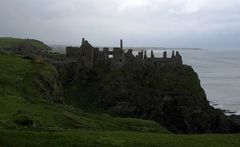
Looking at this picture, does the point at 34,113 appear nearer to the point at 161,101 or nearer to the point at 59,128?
the point at 59,128

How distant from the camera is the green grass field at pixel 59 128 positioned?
104ft

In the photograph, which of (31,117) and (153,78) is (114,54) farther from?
(31,117)

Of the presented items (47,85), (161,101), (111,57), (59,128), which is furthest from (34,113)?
(111,57)

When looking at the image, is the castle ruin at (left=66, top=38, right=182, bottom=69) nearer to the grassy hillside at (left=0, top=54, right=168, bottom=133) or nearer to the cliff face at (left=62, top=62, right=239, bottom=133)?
the cliff face at (left=62, top=62, right=239, bottom=133)

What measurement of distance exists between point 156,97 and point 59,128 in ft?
193

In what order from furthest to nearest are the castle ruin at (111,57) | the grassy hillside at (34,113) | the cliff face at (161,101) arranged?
the castle ruin at (111,57) → the cliff face at (161,101) → the grassy hillside at (34,113)

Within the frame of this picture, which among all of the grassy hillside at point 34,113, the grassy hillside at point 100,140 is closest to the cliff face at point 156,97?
the grassy hillside at point 34,113

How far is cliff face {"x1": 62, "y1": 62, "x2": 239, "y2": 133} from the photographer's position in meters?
92.2

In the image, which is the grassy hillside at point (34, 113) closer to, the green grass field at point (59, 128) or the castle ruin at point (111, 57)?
the green grass field at point (59, 128)

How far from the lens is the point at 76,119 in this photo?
42.9m

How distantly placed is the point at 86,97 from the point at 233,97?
260 feet

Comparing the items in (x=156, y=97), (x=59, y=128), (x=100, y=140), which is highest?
(x=100, y=140)

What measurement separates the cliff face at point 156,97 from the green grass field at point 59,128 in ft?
124

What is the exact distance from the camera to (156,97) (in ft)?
311
